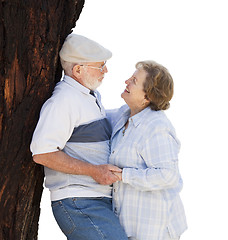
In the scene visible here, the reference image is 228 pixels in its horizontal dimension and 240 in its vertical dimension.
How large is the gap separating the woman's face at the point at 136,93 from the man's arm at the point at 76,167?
1.57ft

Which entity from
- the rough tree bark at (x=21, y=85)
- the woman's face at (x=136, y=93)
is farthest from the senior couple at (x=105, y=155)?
the rough tree bark at (x=21, y=85)

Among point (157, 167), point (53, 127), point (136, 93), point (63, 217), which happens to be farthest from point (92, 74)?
point (63, 217)

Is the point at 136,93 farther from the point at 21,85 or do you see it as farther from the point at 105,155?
the point at 21,85

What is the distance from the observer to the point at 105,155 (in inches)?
134

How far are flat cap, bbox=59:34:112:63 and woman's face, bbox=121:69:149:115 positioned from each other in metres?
0.24

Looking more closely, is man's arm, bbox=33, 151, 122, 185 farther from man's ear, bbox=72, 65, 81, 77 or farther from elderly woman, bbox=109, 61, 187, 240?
man's ear, bbox=72, 65, 81, 77

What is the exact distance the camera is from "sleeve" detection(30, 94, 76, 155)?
10.1 feet

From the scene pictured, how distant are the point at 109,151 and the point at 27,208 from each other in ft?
2.29

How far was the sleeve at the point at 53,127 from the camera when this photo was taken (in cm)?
308

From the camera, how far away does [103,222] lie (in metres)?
3.20

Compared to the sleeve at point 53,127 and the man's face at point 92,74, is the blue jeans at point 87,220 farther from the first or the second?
the man's face at point 92,74

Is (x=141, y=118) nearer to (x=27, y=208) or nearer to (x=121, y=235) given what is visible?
(x=121, y=235)

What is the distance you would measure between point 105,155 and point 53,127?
50 centimetres

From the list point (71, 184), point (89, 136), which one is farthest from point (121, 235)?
point (89, 136)
